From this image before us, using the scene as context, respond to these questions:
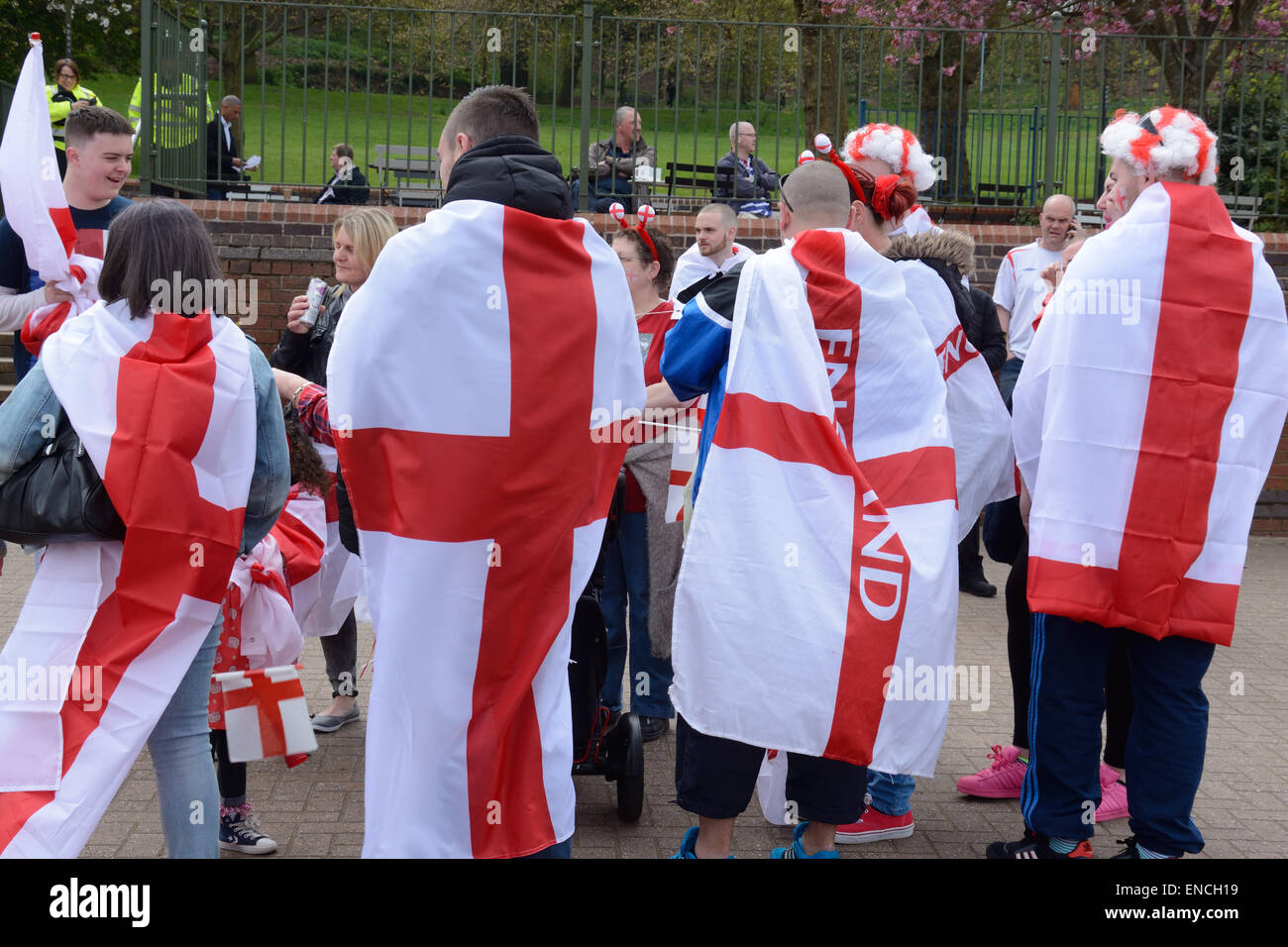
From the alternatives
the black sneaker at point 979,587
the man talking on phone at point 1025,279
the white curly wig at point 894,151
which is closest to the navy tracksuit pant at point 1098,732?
the white curly wig at point 894,151

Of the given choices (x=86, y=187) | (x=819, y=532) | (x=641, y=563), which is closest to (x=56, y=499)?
(x=819, y=532)

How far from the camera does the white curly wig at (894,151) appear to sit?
14.8ft

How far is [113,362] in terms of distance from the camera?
3.09m

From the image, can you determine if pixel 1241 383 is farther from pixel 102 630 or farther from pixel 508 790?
pixel 102 630

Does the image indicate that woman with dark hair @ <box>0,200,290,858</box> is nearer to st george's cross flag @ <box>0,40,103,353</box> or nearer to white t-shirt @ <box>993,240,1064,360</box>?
st george's cross flag @ <box>0,40,103,353</box>

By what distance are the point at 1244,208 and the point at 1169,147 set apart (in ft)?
25.3

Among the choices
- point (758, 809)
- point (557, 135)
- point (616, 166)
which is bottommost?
point (758, 809)

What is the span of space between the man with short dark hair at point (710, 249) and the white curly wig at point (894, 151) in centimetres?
191

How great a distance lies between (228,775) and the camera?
3.98 meters

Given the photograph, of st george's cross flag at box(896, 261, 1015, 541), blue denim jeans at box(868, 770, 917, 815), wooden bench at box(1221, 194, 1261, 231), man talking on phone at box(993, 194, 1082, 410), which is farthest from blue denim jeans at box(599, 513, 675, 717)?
wooden bench at box(1221, 194, 1261, 231)

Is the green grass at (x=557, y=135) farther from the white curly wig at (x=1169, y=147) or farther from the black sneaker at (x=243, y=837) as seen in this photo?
the black sneaker at (x=243, y=837)

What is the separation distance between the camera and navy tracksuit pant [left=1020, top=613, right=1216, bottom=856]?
3.64m

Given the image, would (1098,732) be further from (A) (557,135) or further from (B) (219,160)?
(B) (219,160)
